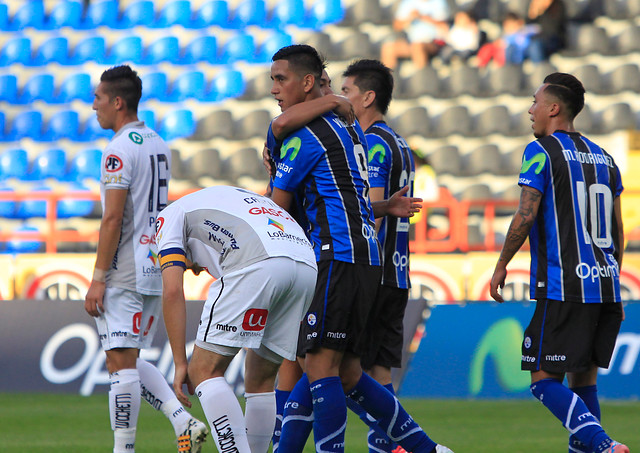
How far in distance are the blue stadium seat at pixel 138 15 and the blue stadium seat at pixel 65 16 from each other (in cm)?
90

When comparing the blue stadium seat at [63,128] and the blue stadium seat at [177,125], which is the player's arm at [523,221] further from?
the blue stadium seat at [63,128]

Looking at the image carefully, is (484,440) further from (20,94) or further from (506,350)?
(20,94)

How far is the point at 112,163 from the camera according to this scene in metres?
6.08

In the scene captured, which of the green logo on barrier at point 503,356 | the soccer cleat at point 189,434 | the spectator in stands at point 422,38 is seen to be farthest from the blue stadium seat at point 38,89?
the soccer cleat at point 189,434

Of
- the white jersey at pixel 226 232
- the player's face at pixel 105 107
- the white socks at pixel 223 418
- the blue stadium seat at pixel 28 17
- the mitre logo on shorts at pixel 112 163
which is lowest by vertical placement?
the white socks at pixel 223 418

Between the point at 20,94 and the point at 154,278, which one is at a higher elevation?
the point at 20,94

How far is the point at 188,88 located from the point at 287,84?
1337cm

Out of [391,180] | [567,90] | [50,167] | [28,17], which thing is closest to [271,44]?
[50,167]

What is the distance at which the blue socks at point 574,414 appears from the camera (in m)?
4.96

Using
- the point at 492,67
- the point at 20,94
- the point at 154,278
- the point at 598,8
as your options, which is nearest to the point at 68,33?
the point at 20,94

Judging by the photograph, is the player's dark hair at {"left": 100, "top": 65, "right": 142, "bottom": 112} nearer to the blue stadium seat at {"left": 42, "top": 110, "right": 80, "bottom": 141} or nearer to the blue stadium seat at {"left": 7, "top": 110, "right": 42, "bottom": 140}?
the blue stadium seat at {"left": 42, "top": 110, "right": 80, "bottom": 141}

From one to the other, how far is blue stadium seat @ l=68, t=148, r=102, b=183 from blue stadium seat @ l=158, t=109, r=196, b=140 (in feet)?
4.18

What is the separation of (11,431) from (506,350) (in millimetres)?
4621

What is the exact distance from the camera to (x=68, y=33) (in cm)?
1962
